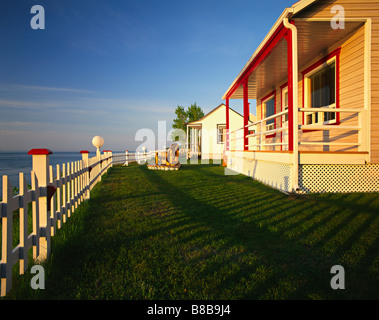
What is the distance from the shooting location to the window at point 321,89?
7727mm

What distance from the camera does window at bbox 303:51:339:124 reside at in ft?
25.3

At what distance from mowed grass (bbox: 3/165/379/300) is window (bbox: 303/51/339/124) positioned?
4.11m

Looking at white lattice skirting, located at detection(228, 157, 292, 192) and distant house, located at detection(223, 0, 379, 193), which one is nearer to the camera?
distant house, located at detection(223, 0, 379, 193)

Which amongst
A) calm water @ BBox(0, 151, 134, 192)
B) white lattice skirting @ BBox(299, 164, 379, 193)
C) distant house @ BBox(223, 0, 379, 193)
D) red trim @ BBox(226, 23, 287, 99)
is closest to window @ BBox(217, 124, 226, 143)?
calm water @ BBox(0, 151, 134, 192)

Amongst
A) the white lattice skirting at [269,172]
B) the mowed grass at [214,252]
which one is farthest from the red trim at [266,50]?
the mowed grass at [214,252]

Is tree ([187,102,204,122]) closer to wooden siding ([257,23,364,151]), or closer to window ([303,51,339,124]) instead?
window ([303,51,339,124])

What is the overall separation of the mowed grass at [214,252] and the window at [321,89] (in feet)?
13.5

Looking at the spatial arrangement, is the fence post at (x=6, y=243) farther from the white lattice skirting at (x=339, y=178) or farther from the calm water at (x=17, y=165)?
the white lattice skirting at (x=339, y=178)

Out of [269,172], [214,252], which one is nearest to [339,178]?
[269,172]

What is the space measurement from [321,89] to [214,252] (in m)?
8.09
